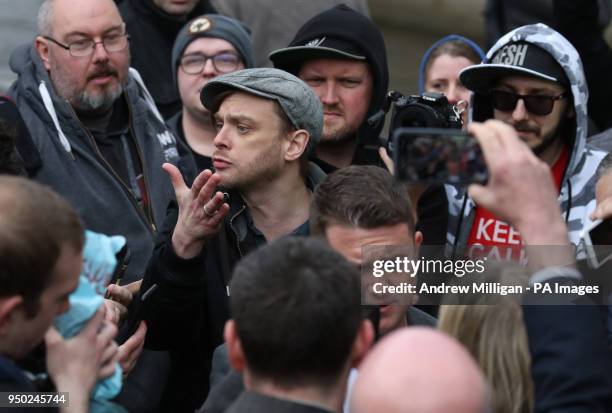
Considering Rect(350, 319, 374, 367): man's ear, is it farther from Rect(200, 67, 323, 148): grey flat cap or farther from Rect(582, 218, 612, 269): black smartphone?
Rect(200, 67, 323, 148): grey flat cap

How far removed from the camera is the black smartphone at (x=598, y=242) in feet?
10.9

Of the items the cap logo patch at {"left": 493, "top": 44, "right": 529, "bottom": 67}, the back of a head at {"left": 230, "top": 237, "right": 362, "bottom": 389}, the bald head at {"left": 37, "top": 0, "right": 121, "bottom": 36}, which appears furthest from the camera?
the bald head at {"left": 37, "top": 0, "right": 121, "bottom": 36}

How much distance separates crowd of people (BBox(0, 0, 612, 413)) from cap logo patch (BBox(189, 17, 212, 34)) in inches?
0.4

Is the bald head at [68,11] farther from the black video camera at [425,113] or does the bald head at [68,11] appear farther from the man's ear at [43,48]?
the black video camera at [425,113]

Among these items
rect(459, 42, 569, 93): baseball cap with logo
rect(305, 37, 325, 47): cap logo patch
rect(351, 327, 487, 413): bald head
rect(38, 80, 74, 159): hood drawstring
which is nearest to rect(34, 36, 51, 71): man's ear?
rect(38, 80, 74, 159): hood drawstring

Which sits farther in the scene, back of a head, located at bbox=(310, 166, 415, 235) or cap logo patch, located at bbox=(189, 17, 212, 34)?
cap logo patch, located at bbox=(189, 17, 212, 34)

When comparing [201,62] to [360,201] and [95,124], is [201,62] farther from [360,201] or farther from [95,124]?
[360,201]

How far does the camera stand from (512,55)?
4.18 metres

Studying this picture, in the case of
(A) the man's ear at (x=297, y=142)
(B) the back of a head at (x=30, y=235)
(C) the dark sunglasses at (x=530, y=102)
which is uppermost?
(C) the dark sunglasses at (x=530, y=102)

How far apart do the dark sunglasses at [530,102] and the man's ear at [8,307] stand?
2.26 meters

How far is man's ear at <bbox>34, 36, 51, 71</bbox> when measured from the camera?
475 cm

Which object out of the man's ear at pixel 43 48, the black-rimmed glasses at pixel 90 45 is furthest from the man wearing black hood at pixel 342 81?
the man's ear at pixel 43 48

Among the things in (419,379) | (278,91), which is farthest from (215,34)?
(419,379)

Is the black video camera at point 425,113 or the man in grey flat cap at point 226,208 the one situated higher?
the black video camera at point 425,113
